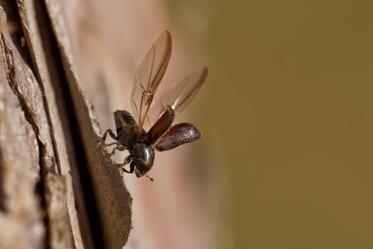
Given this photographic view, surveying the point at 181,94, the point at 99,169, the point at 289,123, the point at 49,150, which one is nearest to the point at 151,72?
A: the point at 181,94

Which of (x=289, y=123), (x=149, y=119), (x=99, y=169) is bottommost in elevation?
(x=99, y=169)

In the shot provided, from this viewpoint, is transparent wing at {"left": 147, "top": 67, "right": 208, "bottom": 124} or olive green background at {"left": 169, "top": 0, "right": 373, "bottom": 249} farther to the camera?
olive green background at {"left": 169, "top": 0, "right": 373, "bottom": 249}

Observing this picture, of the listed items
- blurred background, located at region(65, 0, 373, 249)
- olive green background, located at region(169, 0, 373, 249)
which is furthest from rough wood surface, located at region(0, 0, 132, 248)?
olive green background, located at region(169, 0, 373, 249)

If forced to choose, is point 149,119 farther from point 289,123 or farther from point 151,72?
point 289,123

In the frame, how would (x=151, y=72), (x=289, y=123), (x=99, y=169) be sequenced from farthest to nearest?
(x=289, y=123), (x=151, y=72), (x=99, y=169)

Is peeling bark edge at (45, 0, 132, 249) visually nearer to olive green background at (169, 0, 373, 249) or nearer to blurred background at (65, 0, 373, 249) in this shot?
blurred background at (65, 0, 373, 249)

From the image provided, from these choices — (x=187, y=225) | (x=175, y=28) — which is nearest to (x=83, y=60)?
(x=187, y=225)

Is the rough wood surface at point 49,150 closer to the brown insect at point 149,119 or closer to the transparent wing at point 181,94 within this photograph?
the brown insect at point 149,119

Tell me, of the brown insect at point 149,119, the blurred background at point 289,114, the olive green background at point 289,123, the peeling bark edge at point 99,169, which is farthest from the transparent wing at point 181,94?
the olive green background at point 289,123
